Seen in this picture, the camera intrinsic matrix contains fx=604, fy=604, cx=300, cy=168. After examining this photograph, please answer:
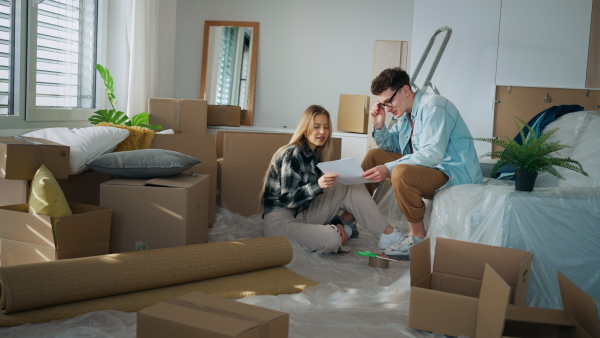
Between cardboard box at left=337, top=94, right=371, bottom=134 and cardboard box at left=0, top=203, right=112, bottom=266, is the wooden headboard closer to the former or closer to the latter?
cardboard box at left=337, top=94, right=371, bottom=134

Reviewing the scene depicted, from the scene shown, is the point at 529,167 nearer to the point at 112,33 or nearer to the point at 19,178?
the point at 19,178

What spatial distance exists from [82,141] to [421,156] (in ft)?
5.48

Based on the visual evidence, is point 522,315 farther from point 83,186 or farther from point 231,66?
point 231,66

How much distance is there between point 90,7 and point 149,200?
2.35 metres

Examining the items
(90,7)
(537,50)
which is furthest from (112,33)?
(537,50)

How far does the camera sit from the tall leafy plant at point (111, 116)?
4.08 metres

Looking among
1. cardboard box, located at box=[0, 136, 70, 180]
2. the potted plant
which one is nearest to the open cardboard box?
the potted plant

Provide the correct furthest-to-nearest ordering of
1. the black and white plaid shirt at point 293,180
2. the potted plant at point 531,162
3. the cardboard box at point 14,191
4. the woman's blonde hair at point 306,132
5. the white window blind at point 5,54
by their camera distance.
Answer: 1. the white window blind at point 5,54
2. the woman's blonde hair at point 306,132
3. the black and white plaid shirt at point 293,180
4. the cardboard box at point 14,191
5. the potted plant at point 531,162

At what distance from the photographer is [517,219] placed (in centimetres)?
219

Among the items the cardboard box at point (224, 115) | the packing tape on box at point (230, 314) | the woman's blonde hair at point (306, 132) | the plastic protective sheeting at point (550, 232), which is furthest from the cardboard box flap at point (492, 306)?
the cardboard box at point (224, 115)

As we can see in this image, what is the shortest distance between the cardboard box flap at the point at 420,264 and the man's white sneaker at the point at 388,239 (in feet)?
2.99

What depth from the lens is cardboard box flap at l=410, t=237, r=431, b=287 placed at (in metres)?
2.06

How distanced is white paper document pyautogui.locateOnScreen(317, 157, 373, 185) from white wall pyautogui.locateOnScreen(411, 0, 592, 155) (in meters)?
1.77

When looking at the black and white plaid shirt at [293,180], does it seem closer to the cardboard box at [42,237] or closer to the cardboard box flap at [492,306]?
the cardboard box at [42,237]
